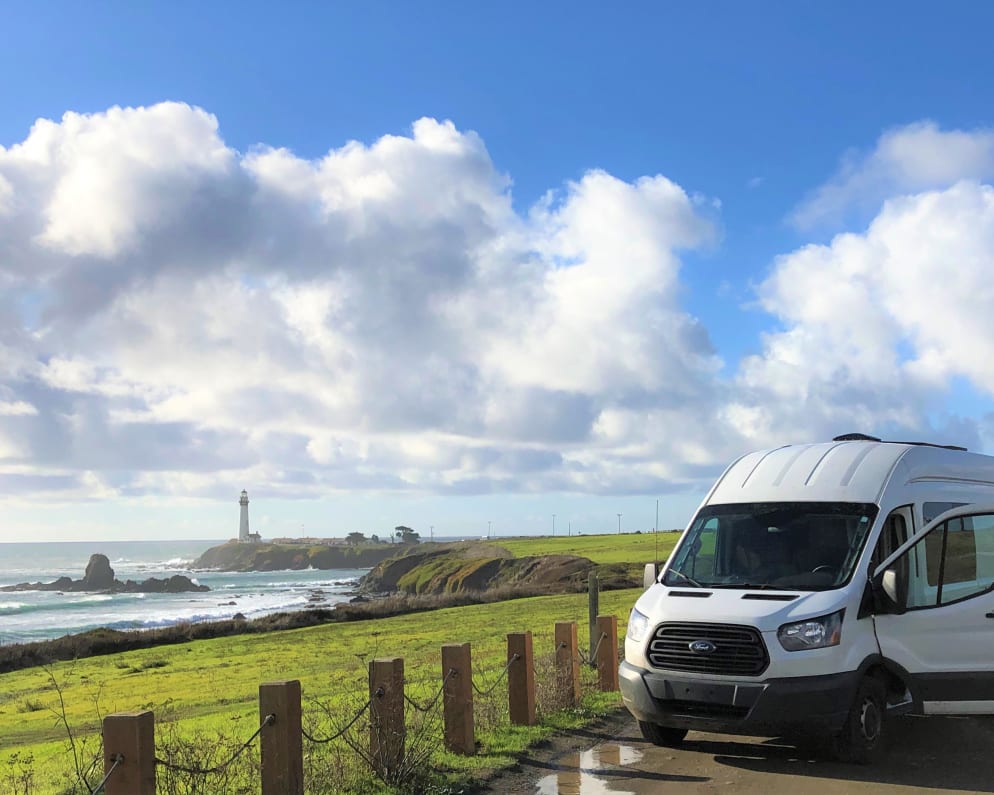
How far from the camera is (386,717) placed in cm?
814

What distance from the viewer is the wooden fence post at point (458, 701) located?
9.14 meters

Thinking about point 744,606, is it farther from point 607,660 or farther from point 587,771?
point 607,660

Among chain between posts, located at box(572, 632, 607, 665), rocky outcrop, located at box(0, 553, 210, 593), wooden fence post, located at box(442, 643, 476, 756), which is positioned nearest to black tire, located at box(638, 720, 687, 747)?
wooden fence post, located at box(442, 643, 476, 756)

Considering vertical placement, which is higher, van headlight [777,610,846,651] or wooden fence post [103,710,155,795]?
van headlight [777,610,846,651]

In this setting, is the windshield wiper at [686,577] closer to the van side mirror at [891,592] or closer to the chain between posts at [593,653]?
the van side mirror at [891,592]

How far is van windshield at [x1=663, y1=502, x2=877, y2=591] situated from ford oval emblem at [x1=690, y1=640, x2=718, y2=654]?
78 cm

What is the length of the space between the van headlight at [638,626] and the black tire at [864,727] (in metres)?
1.82

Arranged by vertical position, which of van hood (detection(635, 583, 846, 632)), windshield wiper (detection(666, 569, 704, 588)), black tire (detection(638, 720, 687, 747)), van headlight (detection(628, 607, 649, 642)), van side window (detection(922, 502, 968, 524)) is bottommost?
black tire (detection(638, 720, 687, 747))

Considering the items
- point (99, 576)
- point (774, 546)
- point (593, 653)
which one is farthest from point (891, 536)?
point (99, 576)

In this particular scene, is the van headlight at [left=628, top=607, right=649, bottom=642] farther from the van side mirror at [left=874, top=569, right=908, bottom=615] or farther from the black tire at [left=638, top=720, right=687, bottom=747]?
the van side mirror at [left=874, top=569, right=908, bottom=615]

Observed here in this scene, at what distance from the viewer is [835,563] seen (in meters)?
8.83

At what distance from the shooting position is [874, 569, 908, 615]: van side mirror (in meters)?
8.34

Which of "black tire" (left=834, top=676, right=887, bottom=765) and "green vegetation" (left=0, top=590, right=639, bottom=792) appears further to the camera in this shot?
"green vegetation" (left=0, top=590, right=639, bottom=792)

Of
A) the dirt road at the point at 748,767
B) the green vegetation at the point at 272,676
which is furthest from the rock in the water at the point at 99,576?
the dirt road at the point at 748,767
